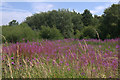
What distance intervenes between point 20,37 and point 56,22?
101 inches

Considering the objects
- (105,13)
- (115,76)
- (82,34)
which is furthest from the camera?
(105,13)

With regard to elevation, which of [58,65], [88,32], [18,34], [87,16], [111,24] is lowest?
[58,65]

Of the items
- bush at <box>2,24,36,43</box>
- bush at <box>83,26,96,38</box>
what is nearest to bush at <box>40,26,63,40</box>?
bush at <box>2,24,36,43</box>

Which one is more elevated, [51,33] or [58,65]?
[51,33]

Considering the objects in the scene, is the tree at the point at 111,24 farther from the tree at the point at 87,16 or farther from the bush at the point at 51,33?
the bush at the point at 51,33

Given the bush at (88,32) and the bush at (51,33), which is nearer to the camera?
the bush at (51,33)

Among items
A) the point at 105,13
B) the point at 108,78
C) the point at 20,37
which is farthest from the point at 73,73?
the point at 105,13

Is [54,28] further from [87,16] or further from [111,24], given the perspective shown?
[111,24]

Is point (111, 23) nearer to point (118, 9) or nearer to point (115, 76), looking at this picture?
point (118, 9)

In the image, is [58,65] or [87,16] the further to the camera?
[87,16]

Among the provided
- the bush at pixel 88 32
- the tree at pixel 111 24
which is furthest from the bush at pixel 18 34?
the tree at pixel 111 24

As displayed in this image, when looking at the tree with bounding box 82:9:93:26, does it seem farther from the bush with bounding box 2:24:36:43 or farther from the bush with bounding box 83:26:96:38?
the bush with bounding box 2:24:36:43

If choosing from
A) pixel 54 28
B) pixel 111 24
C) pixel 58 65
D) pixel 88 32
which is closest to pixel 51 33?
pixel 54 28

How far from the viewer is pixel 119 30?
35.9 ft
